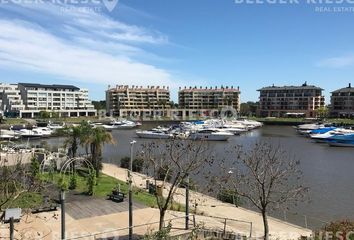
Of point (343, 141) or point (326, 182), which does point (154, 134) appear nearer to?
point (343, 141)

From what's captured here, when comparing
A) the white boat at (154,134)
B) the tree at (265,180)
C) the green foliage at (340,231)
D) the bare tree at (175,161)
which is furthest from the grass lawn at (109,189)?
the white boat at (154,134)

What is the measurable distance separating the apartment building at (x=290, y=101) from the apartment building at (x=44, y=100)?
8236cm

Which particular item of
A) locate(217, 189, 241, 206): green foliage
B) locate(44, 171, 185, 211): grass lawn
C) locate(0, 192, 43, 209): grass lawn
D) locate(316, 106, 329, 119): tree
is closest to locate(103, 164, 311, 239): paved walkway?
locate(217, 189, 241, 206): green foliage

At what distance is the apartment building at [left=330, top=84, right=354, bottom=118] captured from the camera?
530ft

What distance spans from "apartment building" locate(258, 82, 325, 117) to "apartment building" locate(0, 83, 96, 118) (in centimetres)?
8236

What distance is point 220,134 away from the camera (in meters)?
85.8

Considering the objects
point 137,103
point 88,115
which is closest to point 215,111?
point 137,103

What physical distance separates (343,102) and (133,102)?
97.6 meters

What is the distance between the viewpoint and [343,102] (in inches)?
6481

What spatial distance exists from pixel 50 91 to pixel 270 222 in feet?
524

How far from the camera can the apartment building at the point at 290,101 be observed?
174 metres

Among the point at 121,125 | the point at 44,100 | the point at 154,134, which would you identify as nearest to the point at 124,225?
the point at 154,134

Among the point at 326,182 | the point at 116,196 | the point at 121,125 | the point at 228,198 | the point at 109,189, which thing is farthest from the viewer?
the point at 121,125

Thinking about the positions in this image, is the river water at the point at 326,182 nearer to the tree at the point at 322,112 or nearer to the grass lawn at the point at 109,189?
the grass lawn at the point at 109,189
